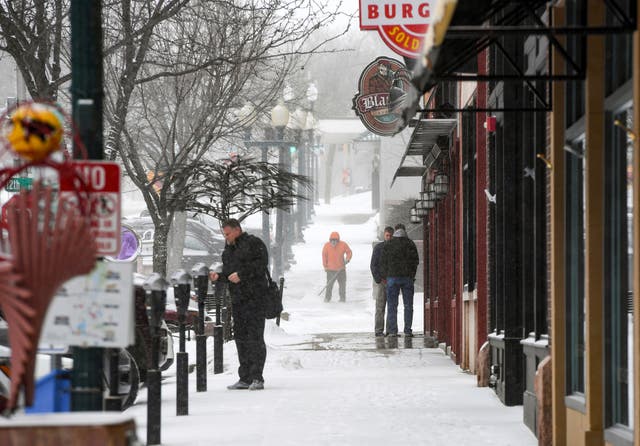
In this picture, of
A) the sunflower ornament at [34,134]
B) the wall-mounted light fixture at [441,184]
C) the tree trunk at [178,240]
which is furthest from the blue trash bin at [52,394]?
the tree trunk at [178,240]

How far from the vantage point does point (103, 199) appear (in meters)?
6.47

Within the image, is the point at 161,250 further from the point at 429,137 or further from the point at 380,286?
the point at 429,137

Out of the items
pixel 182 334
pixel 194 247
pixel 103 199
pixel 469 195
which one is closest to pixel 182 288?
pixel 182 334

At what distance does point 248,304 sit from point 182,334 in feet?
8.47

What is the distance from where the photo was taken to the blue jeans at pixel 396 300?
23906 millimetres

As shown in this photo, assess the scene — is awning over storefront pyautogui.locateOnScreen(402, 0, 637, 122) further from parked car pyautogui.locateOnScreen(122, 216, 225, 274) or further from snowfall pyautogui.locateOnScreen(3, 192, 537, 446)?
parked car pyautogui.locateOnScreen(122, 216, 225, 274)

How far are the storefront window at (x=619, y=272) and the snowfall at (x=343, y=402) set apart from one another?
213 cm

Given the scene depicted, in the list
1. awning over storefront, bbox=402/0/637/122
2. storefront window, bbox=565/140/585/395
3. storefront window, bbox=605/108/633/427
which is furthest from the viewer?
storefront window, bbox=565/140/585/395

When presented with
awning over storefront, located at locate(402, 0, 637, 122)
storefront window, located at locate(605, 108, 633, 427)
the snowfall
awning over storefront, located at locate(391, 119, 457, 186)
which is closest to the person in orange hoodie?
awning over storefront, located at locate(391, 119, 457, 186)

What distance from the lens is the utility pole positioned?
6422mm

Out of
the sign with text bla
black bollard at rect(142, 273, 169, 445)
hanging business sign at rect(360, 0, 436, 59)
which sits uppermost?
hanging business sign at rect(360, 0, 436, 59)

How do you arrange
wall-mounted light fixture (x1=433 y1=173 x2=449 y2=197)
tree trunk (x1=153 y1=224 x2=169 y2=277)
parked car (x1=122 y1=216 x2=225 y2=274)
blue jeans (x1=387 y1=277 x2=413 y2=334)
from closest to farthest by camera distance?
wall-mounted light fixture (x1=433 y1=173 x2=449 y2=197), tree trunk (x1=153 y1=224 x2=169 y2=277), blue jeans (x1=387 y1=277 x2=413 y2=334), parked car (x1=122 y1=216 x2=225 y2=274)

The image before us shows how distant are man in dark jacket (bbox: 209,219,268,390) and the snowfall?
11.5 inches

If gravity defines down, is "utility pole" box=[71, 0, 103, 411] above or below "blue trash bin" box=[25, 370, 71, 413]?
above
